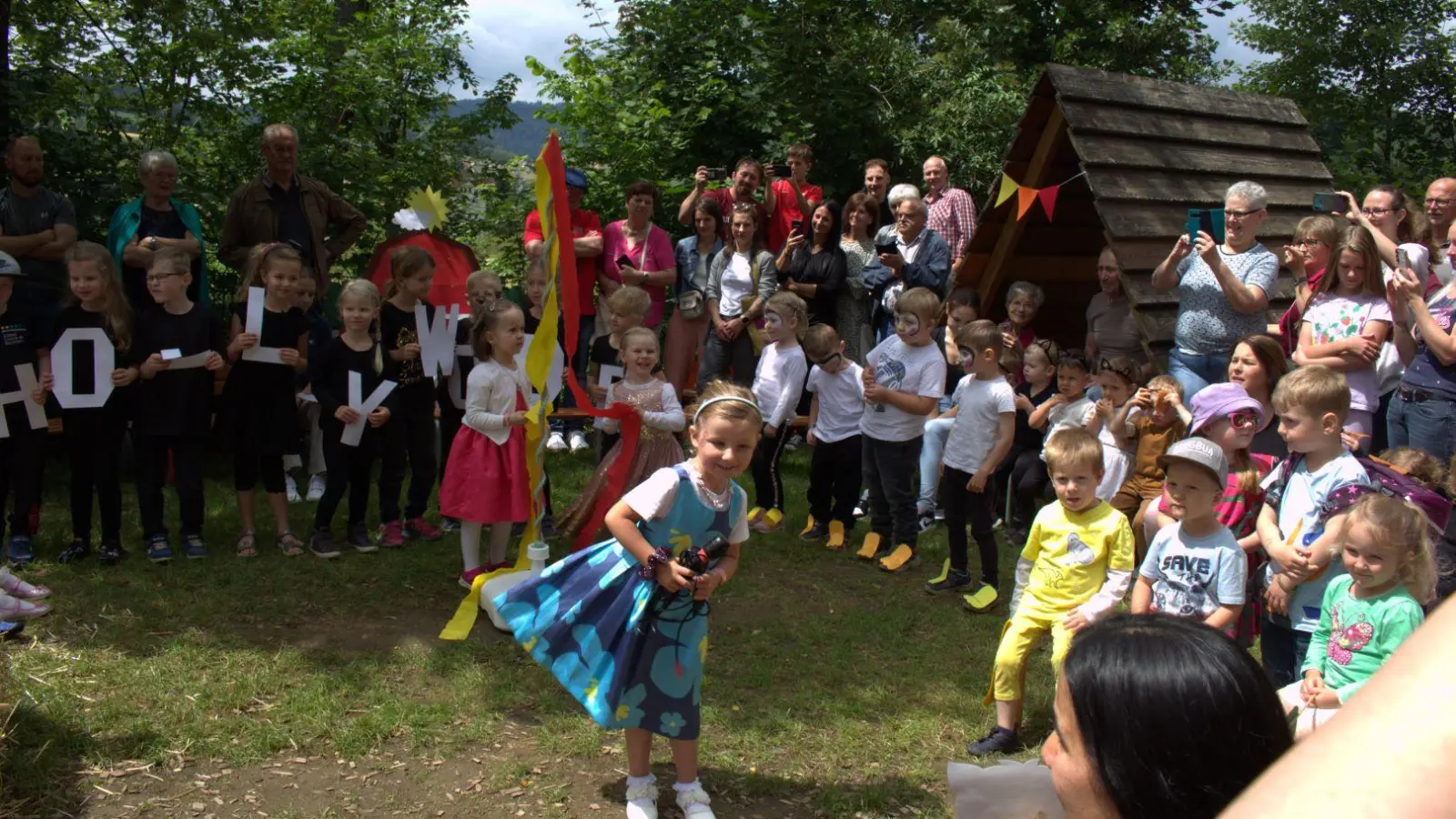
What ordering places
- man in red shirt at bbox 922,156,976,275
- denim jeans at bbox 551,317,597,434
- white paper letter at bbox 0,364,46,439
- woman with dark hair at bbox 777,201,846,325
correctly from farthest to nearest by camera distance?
man in red shirt at bbox 922,156,976,275 → denim jeans at bbox 551,317,597,434 → woman with dark hair at bbox 777,201,846,325 → white paper letter at bbox 0,364,46,439

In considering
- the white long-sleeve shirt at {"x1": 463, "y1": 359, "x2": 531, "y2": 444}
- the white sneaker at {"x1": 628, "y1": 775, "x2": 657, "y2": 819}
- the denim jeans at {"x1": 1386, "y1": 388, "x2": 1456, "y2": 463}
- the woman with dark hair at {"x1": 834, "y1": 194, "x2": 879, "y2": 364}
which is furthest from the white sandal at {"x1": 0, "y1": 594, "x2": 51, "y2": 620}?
the denim jeans at {"x1": 1386, "y1": 388, "x2": 1456, "y2": 463}

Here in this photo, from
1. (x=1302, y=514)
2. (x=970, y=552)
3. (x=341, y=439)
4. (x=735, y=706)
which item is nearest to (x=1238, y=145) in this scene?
(x=970, y=552)

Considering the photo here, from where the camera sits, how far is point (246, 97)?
35.6 ft

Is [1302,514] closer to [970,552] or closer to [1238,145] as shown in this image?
[970,552]

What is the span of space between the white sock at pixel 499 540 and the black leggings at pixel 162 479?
159 cm

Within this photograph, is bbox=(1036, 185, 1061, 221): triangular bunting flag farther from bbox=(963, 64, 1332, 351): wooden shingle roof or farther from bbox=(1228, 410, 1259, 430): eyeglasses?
bbox=(1228, 410, 1259, 430): eyeglasses

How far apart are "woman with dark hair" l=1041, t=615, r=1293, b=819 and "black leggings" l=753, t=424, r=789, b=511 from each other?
5.88 metres

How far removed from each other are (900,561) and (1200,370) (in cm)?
199

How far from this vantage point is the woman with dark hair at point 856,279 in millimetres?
8547

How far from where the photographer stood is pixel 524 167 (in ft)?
43.2

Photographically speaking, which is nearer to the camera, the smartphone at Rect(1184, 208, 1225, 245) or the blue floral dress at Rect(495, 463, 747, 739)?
the blue floral dress at Rect(495, 463, 747, 739)

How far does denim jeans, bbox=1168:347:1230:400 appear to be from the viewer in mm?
6461

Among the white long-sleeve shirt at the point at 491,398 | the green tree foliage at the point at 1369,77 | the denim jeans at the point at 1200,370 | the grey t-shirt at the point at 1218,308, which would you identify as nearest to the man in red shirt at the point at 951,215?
the grey t-shirt at the point at 1218,308

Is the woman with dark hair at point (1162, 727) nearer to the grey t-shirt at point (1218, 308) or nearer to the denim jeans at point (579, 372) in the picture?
the grey t-shirt at point (1218, 308)
